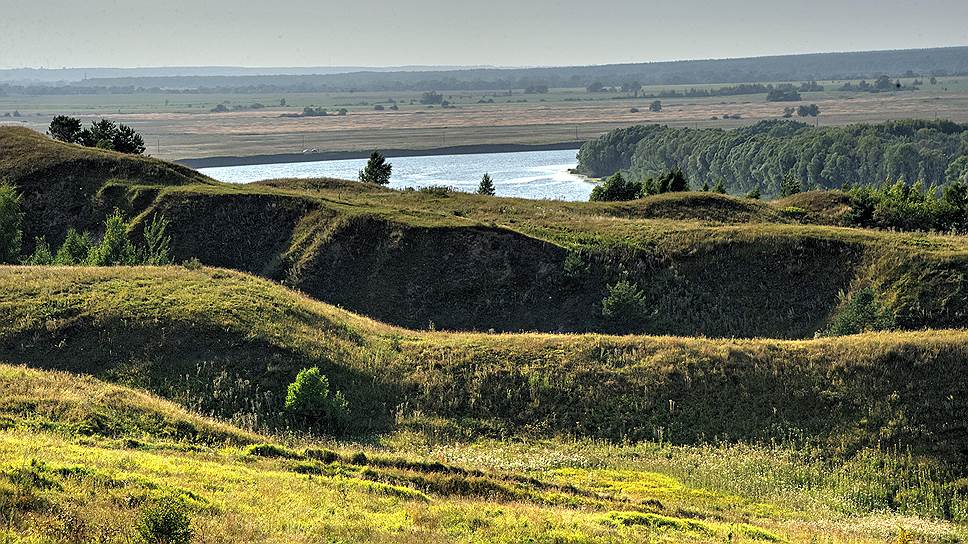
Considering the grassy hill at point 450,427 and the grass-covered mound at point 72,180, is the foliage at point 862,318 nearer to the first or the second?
the grassy hill at point 450,427

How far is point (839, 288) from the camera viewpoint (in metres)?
62.1

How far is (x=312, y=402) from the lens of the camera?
121 feet

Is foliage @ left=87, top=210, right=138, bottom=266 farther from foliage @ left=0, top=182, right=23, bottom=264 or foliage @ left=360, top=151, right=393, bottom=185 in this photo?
foliage @ left=360, top=151, right=393, bottom=185

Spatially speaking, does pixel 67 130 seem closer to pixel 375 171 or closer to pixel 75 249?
pixel 375 171

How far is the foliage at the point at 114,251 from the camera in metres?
61.8

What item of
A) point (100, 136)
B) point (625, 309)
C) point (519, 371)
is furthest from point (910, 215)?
point (100, 136)

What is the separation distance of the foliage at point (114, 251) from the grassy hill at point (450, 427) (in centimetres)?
1204

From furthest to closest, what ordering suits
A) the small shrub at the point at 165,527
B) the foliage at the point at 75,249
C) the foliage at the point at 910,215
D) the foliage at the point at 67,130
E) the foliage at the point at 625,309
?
the foliage at the point at 67,130 → the foliage at the point at 910,215 → the foliage at the point at 75,249 → the foliage at the point at 625,309 → the small shrub at the point at 165,527

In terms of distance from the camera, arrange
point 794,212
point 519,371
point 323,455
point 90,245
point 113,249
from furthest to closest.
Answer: point 794,212 → point 90,245 → point 113,249 → point 519,371 → point 323,455

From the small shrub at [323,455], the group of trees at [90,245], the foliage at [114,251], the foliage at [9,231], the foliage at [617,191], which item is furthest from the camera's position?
the foliage at [617,191]

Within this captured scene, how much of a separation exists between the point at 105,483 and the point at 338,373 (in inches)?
798

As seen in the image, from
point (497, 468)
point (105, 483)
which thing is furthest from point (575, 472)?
point (105, 483)

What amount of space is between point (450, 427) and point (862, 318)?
28459 millimetres

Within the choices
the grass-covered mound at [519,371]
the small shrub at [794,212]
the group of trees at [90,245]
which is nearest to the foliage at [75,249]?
the group of trees at [90,245]
